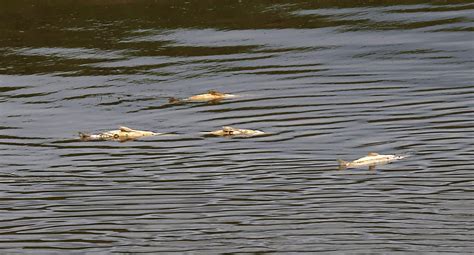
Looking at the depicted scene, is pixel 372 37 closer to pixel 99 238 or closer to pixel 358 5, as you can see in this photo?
pixel 358 5

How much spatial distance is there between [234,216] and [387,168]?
1986 mm

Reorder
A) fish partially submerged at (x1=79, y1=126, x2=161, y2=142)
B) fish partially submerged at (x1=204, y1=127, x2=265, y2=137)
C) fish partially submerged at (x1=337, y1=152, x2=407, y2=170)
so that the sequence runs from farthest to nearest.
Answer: fish partially submerged at (x1=79, y1=126, x2=161, y2=142), fish partially submerged at (x1=204, y1=127, x2=265, y2=137), fish partially submerged at (x1=337, y1=152, x2=407, y2=170)

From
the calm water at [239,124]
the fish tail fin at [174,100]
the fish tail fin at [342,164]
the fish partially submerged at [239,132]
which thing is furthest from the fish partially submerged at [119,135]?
the fish tail fin at [342,164]

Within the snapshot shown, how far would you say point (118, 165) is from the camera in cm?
1302

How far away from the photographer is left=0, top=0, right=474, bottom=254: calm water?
34.4ft

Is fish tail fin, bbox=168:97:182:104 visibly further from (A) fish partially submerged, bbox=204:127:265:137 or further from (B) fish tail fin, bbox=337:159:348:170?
(B) fish tail fin, bbox=337:159:348:170

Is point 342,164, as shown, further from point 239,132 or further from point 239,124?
point 239,124

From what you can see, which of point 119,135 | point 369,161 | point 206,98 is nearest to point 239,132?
point 119,135

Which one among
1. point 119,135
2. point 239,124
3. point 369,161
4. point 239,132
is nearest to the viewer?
point 369,161

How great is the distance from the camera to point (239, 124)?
14664 millimetres

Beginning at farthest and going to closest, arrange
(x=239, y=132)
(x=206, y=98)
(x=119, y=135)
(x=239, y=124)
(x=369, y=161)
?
(x=206, y=98) → (x=239, y=124) → (x=119, y=135) → (x=239, y=132) → (x=369, y=161)

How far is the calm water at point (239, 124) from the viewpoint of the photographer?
10.5 m

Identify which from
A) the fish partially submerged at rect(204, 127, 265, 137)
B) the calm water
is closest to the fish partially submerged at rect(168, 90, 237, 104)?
the calm water

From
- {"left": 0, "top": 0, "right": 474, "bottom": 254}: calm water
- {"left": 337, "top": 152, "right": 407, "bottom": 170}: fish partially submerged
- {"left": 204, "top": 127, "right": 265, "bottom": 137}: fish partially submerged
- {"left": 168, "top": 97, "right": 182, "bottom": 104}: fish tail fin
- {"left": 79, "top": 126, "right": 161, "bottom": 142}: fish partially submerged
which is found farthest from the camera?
{"left": 168, "top": 97, "right": 182, "bottom": 104}: fish tail fin
